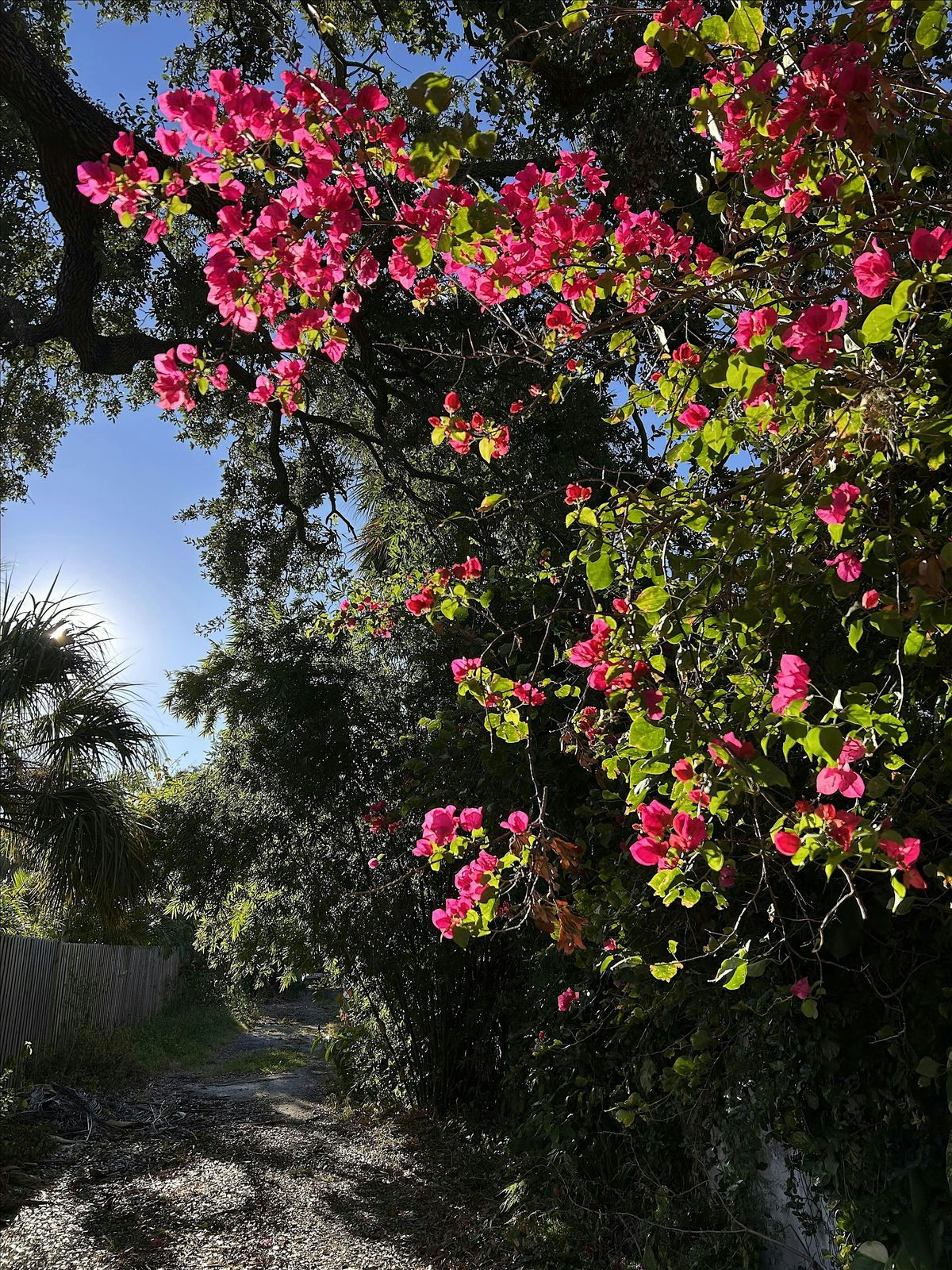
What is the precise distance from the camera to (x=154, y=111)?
4.87 meters

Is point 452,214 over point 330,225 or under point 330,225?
under

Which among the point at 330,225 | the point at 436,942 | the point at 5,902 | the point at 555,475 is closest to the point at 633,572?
the point at 330,225

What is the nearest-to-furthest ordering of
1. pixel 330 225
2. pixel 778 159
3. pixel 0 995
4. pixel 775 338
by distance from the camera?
pixel 778 159 → pixel 775 338 → pixel 330 225 → pixel 0 995

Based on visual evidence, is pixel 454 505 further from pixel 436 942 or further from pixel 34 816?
pixel 34 816

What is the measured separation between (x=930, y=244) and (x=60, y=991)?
879 cm

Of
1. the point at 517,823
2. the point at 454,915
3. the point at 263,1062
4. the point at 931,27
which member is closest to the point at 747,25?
the point at 931,27

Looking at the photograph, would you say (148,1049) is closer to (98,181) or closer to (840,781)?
(98,181)

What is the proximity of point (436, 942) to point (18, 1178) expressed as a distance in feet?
7.87

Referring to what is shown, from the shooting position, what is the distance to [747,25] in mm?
1302

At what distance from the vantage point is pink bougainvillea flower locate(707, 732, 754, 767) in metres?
1.27

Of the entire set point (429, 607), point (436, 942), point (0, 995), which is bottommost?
point (0, 995)

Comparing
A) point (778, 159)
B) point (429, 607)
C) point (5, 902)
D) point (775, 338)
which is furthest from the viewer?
Answer: point (5, 902)

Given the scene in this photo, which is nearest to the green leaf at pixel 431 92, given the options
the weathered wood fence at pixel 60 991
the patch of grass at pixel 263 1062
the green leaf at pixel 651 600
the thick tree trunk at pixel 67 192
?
the green leaf at pixel 651 600

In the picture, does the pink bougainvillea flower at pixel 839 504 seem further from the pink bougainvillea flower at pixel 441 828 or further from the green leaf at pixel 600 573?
the pink bougainvillea flower at pixel 441 828
